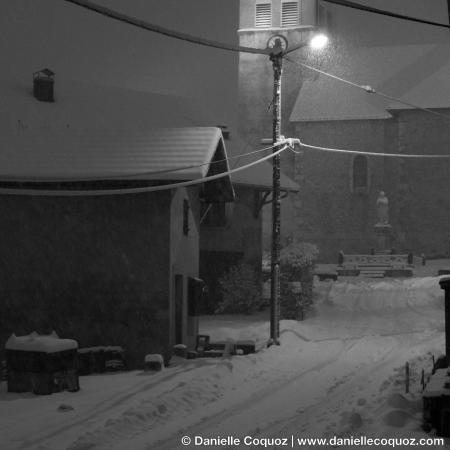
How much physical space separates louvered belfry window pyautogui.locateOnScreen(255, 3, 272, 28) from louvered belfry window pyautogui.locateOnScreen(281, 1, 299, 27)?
89cm

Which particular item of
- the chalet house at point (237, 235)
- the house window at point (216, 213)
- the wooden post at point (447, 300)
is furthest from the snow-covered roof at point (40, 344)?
the chalet house at point (237, 235)

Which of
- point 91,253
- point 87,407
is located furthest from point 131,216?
point 87,407

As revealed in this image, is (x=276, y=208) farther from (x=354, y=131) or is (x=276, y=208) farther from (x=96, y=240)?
(x=354, y=131)

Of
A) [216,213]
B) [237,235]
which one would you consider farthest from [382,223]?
[216,213]

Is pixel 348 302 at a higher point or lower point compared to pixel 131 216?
lower

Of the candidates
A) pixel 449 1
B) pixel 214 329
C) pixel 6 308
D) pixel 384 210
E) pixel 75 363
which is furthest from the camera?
pixel 384 210

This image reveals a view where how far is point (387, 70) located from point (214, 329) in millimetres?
32119

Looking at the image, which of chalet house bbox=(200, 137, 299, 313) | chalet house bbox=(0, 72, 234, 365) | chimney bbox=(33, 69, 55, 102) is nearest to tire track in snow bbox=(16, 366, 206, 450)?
chalet house bbox=(0, 72, 234, 365)

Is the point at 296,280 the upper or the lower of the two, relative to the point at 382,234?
lower

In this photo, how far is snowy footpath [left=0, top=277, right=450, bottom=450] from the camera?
28.6 feet

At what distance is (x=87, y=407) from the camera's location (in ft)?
36.9

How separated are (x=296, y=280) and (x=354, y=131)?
→ 2404 cm

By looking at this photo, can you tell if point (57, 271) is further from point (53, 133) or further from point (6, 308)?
point (53, 133)

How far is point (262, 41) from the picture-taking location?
52.1m
